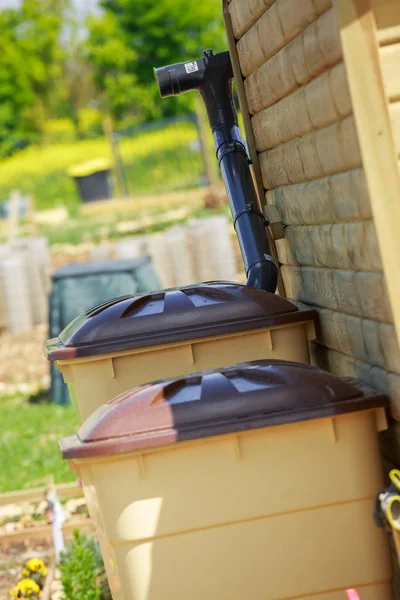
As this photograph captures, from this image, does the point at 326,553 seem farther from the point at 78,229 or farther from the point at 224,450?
the point at 78,229

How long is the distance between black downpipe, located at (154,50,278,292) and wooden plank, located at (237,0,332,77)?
0.58 ft

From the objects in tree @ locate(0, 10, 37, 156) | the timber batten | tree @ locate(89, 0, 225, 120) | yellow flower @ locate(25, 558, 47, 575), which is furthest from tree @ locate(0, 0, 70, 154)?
the timber batten

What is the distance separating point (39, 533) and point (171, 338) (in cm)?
243

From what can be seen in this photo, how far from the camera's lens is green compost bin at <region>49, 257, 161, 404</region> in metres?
8.89

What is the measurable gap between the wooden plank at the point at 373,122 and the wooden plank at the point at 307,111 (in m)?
0.08

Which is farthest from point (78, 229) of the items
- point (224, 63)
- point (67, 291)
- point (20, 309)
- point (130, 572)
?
point (130, 572)

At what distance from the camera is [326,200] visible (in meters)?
3.39

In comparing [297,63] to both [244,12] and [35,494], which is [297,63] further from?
[35,494]

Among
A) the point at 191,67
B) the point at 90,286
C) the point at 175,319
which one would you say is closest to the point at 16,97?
the point at 90,286

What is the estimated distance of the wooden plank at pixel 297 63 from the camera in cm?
295

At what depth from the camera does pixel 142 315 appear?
12.1 ft

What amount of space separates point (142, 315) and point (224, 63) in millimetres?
1664

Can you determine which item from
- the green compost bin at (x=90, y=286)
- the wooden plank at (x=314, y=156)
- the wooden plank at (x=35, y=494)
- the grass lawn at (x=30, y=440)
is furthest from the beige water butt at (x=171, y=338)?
the green compost bin at (x=90, y=286)

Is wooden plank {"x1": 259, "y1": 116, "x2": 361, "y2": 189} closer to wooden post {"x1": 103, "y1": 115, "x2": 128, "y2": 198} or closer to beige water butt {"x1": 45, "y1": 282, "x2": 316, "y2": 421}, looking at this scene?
beige water butt {"x1": 45, "y1": 282, "x2": 316, "y2": 421}
